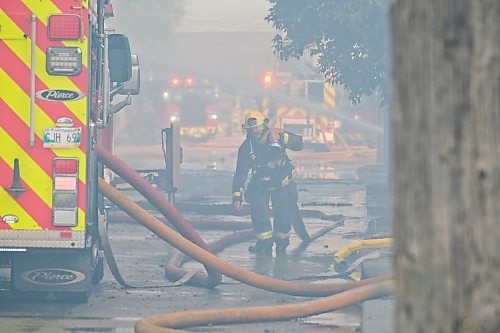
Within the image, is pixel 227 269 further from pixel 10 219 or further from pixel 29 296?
pixel 10 219

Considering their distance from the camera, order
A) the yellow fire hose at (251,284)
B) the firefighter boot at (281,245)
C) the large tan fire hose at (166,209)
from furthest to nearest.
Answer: the firefighter boot at (281,245), the large tan fire hose at (166,209), the yellow fire hose at (251,284)

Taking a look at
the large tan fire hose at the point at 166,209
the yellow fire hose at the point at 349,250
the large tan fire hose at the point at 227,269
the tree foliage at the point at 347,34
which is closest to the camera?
the large tan fire hose at the point at 227,269

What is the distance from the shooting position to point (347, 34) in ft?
64.8

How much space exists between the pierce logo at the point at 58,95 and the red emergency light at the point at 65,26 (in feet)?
1.22

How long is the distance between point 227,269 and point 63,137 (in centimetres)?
188

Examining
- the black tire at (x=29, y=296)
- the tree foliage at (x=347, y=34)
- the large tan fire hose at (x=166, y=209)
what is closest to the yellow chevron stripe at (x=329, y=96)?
the tree foliage at (x=347, y=34)

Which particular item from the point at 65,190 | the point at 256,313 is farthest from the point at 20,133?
the point at 256,313

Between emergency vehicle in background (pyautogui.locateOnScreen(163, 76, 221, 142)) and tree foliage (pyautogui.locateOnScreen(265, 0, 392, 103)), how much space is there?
21273 mm

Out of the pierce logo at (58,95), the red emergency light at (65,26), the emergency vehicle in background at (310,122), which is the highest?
the emergency vehicle in background at (310,122)

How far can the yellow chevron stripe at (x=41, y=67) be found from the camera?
8633mm

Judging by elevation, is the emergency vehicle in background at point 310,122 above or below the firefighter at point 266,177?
above

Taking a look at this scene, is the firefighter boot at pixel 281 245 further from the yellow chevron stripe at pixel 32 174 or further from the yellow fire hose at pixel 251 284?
the yellow chevron stripe at pixel 32 174

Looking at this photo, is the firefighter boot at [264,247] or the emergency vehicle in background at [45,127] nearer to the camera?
the emergency vehicle in background at [45,127]

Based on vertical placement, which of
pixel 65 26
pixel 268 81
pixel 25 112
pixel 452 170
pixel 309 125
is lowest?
pixel 452 170
